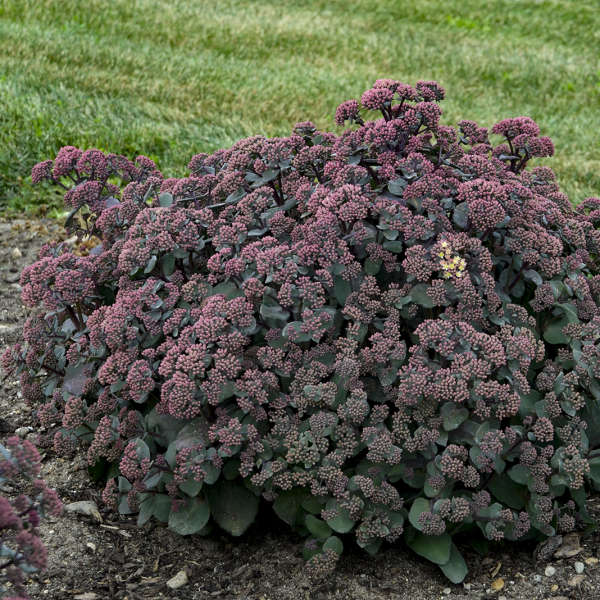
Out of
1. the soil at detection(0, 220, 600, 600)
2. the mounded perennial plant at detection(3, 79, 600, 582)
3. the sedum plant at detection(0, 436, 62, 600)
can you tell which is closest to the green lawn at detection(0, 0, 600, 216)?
the mounded perennial plant at detection(3, 79, 600, 582)

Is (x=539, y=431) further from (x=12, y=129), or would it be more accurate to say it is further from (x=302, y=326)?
(x=12, y=129)

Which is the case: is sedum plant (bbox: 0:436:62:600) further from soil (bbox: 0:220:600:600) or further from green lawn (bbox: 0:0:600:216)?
green lawn (bbox: 0:0:600:216)

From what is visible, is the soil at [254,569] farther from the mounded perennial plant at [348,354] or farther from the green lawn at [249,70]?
the green lawn at [249,70]

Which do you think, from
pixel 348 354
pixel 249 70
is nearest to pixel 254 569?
pixel 348 354

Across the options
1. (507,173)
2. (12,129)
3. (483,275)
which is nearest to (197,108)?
(12,129)

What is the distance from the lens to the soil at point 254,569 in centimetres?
243

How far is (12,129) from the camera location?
5812 millimetres

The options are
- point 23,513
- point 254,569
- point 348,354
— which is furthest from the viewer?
point 254,569

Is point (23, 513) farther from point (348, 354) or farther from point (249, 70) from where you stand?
point (249, 70)

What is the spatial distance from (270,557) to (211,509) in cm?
25

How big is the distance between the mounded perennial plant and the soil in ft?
0.32

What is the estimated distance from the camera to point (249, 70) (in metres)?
7.84

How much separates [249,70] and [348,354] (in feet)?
19.6

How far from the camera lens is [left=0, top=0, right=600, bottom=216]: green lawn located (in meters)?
5.99
